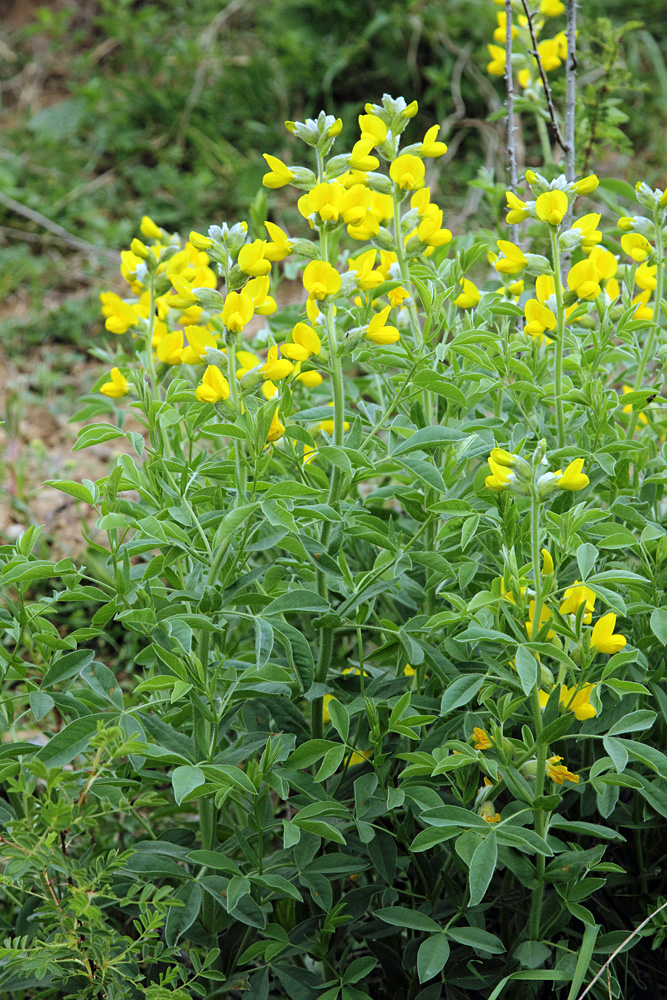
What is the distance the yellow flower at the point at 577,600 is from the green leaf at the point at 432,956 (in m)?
0.46

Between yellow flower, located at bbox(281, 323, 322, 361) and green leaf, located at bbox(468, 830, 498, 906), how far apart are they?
644 mm

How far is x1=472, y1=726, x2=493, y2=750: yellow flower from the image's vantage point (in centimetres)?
123

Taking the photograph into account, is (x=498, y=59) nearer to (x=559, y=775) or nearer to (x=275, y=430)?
(x=275, y=430)

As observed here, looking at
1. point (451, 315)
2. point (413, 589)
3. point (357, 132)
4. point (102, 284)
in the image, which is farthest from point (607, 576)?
point (357, 132)

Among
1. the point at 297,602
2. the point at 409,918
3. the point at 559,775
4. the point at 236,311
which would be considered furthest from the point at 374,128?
the point at 409,918

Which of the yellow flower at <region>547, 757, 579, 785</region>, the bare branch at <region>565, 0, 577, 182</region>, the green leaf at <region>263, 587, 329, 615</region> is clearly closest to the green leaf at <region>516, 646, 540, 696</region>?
the yellow flower at <region>547, 757, 579, 785</region>

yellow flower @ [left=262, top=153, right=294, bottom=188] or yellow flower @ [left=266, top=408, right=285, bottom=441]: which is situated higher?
yellow flower @ [left=262, top=153, right=294, bottom=188]

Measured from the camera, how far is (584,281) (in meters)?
1.33

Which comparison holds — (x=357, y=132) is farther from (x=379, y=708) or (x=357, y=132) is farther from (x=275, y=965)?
(x=275, y=965)

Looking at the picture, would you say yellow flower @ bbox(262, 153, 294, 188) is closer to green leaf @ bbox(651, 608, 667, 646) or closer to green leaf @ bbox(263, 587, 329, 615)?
green leaf @ bbox(263, 587, 329, 615)

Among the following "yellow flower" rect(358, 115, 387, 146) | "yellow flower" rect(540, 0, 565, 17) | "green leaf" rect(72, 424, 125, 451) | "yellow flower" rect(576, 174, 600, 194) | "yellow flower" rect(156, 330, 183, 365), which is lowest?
"green leaf" rect(72, 424, 125, 451)

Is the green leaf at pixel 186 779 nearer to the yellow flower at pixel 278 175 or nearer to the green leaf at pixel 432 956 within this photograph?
the green leaf at pixel 432 956

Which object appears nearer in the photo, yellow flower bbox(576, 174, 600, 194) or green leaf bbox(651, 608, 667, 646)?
green leaf bbox(651, 608, 667, 646)

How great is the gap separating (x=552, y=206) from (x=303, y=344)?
0.42 metres
